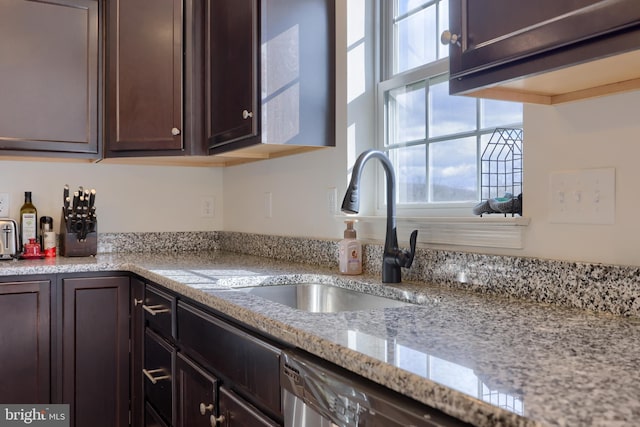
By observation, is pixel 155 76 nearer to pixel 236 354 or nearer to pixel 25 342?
pixel 25 342

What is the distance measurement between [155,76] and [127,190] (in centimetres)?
68

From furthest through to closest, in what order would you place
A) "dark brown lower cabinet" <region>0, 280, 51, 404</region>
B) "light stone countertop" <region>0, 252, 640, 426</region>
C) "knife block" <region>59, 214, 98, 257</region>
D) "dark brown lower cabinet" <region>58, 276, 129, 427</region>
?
"knife block" <region>59, 214, 98, 257</region> < "dark brown lower cabinet" <region>58, 276, 129, 427</region> < "dark brown lower cabinet" <region>0, 280, 51, 404</region> < "light stone countertop" <region>0, 252, 640, 426</region>

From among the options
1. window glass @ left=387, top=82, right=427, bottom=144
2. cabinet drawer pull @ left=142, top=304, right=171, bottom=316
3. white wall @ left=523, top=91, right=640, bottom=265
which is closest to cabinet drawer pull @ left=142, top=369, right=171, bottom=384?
cabinet drawer pull @ left=142, top=304, right=171, bottom=316

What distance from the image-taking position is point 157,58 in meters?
2.53

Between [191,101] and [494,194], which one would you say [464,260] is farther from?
[191,101]

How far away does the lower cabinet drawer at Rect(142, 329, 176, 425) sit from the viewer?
1915 millimetres

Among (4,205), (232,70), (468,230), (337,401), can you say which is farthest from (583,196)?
(4,205)

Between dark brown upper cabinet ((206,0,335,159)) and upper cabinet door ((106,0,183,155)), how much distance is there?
387mm

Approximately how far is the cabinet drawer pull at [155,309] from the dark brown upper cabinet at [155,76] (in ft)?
2.37

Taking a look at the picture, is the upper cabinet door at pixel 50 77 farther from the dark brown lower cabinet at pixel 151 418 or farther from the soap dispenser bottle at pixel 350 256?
the soap dispenser bottle at pixel 350 256

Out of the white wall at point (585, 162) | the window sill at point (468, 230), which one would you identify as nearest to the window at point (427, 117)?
the window sill at point (468, 230)

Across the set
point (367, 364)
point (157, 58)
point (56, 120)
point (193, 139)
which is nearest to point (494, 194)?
point (367, 364)

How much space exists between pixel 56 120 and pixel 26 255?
608 mm

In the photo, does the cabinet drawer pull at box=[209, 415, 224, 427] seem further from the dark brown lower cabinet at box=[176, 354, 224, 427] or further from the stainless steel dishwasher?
the stainless steel dishwasher
